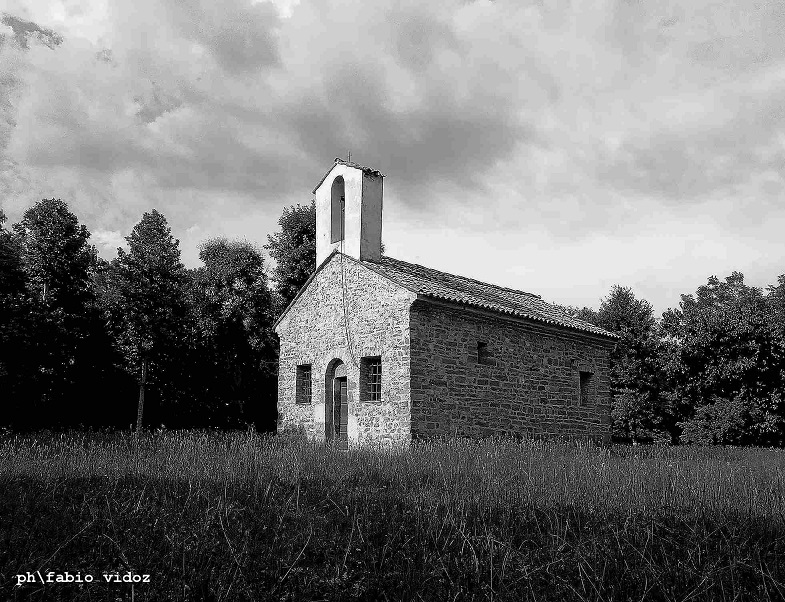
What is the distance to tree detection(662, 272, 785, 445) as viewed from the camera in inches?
1053

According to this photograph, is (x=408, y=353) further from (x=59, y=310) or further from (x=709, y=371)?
(x=709, y=371)

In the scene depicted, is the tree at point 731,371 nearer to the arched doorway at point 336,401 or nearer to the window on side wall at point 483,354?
the window on side wall at point 483,354

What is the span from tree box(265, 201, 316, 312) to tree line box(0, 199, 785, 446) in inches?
2.3

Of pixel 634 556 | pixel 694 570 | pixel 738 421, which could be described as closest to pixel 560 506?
pixel 634 556

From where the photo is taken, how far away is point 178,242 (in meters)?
23.2

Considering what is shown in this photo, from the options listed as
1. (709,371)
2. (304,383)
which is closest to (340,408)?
(304,383)

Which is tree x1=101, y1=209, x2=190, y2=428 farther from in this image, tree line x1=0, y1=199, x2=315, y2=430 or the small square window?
the small square window

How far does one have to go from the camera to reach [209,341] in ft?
83.4

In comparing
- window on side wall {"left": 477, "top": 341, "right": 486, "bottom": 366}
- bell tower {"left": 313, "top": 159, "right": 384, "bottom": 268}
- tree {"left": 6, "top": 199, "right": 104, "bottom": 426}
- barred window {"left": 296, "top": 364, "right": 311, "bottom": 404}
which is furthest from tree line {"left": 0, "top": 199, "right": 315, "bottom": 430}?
window on side wall {"left": 477, "top": 341, "right": 486, "bottom": 366}

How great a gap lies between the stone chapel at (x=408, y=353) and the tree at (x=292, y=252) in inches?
329

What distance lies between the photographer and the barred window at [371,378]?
55.8 ft

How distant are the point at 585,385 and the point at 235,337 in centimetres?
1325

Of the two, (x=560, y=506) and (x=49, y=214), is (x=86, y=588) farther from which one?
(x=49, y=214)

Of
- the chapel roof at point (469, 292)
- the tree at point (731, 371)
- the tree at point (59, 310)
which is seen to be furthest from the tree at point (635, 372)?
the tree at point (59, 310)
